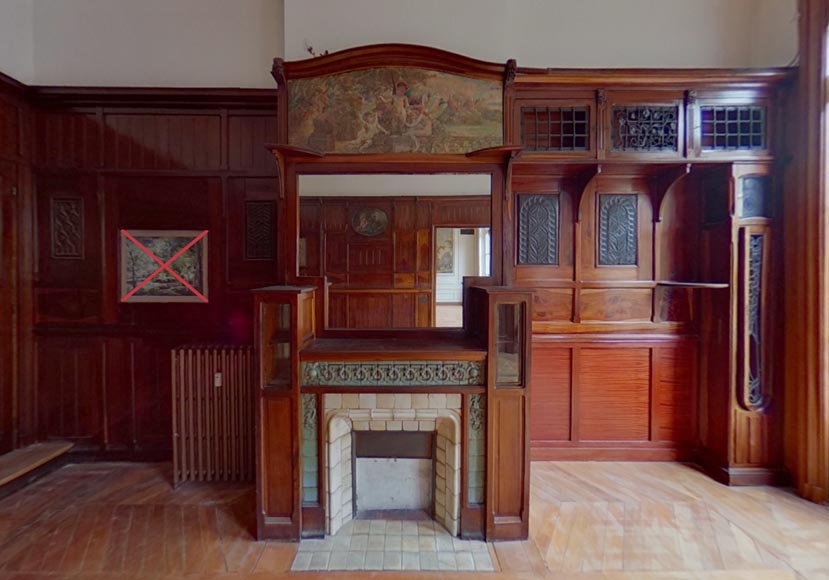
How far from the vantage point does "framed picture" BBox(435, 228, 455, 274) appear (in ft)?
9.88

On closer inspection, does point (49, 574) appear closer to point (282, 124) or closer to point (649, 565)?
point (282, 124)

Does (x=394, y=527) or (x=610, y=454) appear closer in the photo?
(x=394, y=527)

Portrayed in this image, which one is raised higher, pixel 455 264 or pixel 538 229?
pixel 538 229

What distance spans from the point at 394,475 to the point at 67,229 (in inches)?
126

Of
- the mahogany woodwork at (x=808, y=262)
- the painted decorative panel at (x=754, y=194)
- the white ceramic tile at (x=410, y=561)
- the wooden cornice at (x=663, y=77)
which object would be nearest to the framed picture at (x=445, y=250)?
the wooden cornice at (x=663, y=77)

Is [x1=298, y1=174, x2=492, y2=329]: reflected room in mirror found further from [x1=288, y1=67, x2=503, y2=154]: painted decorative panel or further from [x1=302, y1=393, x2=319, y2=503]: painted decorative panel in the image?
[x1=302, y1=393, x2=319, y2=503]: painted decorative panel

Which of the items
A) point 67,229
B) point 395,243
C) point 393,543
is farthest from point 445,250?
point 67,229

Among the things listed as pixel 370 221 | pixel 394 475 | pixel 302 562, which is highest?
pixel 370 221

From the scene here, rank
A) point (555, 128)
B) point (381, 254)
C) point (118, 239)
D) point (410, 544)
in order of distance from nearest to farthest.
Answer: point (410, 544)
point (555, 128)
point (381, 254)
point (118, 239)

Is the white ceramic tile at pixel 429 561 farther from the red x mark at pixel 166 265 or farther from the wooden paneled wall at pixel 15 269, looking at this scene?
the wooden paneled wall at pixel 15 269

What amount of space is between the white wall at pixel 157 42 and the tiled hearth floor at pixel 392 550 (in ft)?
11.0

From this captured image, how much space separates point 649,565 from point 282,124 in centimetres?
333

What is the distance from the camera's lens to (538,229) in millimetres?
3336

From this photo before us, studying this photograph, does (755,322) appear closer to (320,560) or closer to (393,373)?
(393,373)
